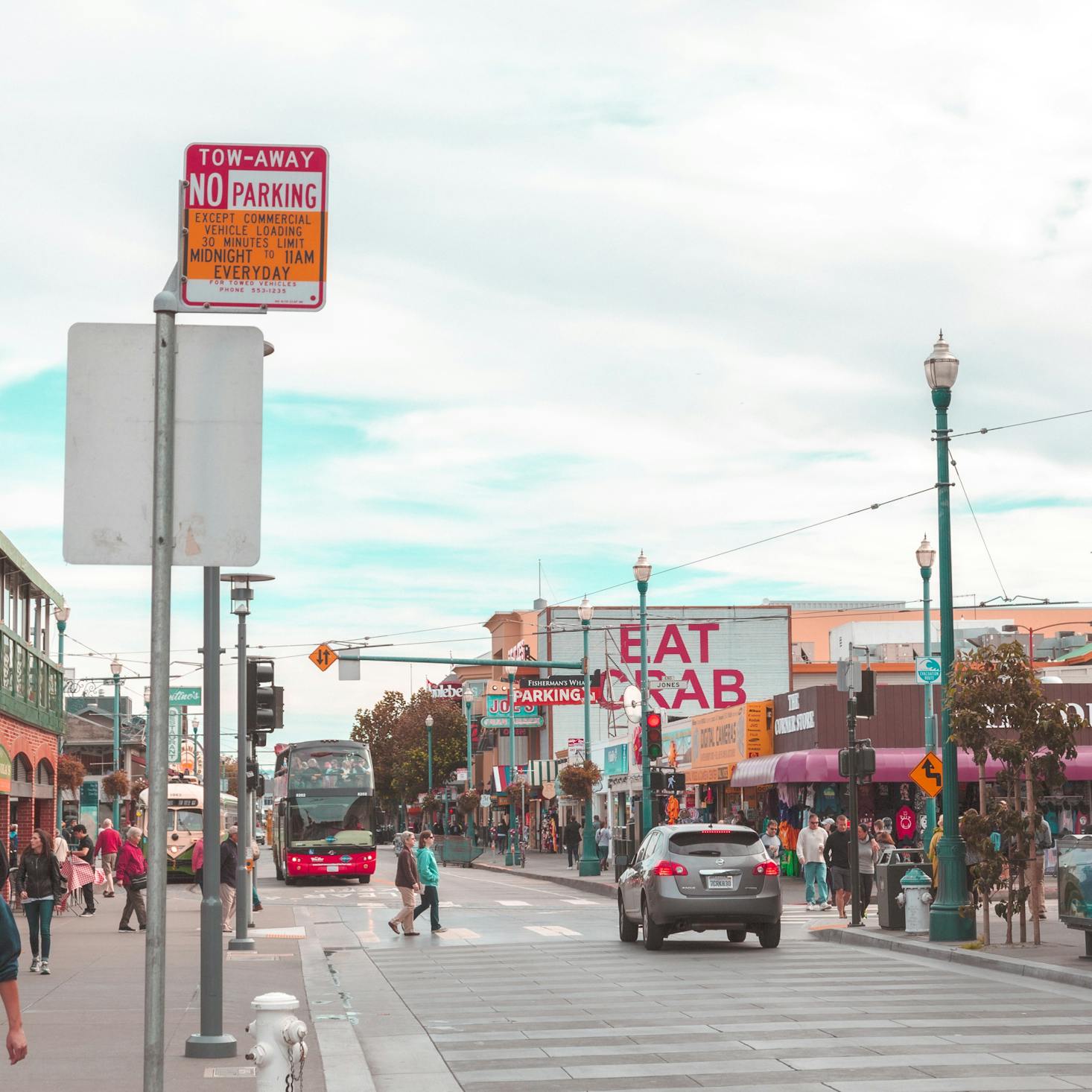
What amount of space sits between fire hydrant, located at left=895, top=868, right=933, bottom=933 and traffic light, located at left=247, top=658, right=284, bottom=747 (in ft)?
29.6

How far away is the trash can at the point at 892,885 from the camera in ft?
76.6

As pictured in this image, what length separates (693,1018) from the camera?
47.3 feet

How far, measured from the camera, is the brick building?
37219 millimetres

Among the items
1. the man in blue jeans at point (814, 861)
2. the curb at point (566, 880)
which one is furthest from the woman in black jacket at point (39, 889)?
the curb at point (566, 880)

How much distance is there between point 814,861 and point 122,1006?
19683 millimetres

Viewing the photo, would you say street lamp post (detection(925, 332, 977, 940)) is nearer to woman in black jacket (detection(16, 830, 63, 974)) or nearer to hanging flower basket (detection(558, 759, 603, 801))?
woman in black jacket (detection(16, 830, 63, 974))

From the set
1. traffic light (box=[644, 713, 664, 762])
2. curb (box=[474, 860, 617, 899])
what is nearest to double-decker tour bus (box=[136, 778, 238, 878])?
curb (box=[474, 860, 617, 899])

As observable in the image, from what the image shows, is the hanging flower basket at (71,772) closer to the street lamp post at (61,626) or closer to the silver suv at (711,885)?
the street lamp post at (61,626)

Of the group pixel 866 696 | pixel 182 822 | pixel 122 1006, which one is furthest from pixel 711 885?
pixel 182 822

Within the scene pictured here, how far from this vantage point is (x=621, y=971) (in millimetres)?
19281

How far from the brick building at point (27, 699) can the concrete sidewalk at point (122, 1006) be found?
34.2 feet

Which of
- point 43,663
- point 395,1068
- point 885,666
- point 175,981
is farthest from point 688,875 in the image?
point 885,666

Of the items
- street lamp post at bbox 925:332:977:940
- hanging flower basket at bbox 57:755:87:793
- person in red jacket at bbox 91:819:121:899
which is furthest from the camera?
hanging flower basket at bbox 57:755:87:793

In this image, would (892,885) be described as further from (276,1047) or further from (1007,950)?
(276,1047)
